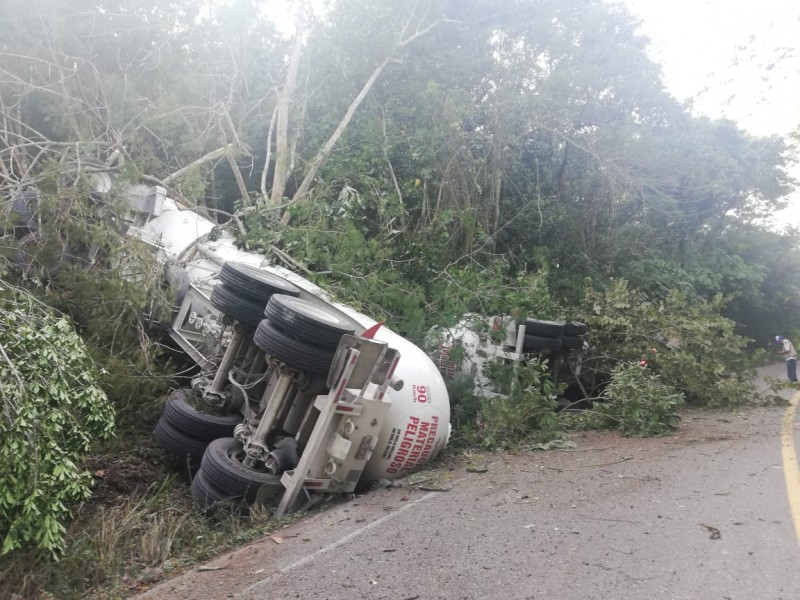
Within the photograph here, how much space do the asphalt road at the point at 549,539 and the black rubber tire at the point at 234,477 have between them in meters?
0.45

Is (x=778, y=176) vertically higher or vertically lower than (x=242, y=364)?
higher

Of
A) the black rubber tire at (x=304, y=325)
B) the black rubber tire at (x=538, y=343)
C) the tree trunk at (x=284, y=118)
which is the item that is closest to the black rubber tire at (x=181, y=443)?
the black rubber tire at (x=304, y=325)

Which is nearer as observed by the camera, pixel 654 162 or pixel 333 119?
pixel 333 119

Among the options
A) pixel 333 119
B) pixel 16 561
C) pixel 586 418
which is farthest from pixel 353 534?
pixel 333 119

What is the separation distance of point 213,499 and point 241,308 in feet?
5.55

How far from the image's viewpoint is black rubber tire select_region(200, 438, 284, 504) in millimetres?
4910

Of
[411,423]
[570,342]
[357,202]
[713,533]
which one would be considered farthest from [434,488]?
[357,202]

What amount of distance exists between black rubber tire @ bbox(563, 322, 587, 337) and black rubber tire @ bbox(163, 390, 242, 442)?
4.36 metres

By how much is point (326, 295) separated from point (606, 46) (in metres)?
11.4

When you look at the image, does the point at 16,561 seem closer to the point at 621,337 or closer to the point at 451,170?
the point at 621,337

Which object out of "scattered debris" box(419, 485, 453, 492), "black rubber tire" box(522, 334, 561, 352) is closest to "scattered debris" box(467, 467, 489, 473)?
"scattered debris" box(419, 485, 453, 492)

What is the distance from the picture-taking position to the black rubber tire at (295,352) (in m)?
5.07

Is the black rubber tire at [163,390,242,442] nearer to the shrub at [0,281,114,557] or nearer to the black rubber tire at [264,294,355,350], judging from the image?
the shrub at [0,281,114,557]

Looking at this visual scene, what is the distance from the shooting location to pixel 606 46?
49.1 feet
